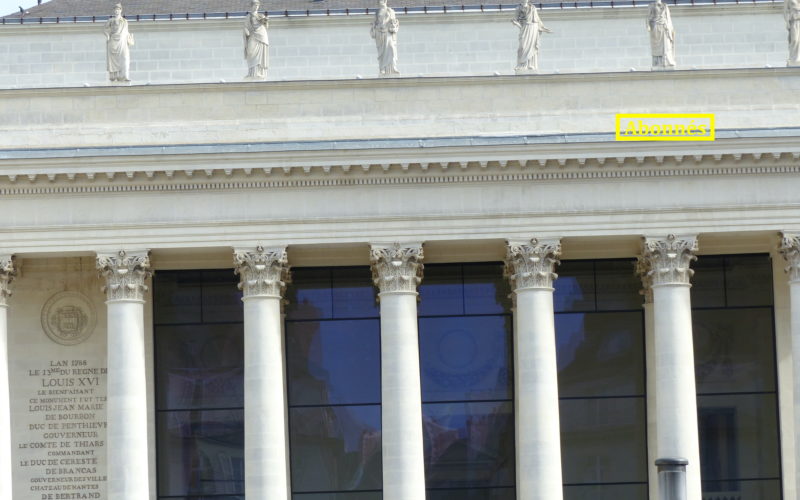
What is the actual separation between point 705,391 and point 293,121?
1441 centimetres

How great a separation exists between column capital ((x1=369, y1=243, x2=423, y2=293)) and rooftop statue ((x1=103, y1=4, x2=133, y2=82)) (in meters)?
8.96

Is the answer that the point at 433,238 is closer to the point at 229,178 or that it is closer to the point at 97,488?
the point at 229,178

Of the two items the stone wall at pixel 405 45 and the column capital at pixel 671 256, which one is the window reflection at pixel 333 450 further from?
the stone wall at pixel 405 45

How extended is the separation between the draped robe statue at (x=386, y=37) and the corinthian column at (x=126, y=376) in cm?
878

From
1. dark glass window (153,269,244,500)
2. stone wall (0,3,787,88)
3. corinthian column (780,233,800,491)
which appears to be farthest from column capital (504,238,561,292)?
stone wall (0,3,787,88)

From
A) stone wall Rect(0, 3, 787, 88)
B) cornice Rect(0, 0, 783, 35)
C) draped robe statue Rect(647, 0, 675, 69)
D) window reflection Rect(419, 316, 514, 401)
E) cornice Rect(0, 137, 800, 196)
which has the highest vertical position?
cornice Rect(0, 0, 783, 35)

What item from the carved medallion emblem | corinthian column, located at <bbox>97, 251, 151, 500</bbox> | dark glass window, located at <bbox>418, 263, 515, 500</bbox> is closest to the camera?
corinthian column, located at <bbox>97, 251, 151, 500</bbox>

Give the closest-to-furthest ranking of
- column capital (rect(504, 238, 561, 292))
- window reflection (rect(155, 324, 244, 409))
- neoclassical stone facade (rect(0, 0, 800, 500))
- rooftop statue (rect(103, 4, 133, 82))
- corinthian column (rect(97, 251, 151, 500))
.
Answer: corinthian column (rect(97, 251, 151, 500))
neoclassical stone facade (rect(0, 0, 800, 500))
column capital (rect(504, 238, 561, 292))
rooftop statue (rect(103, 4, 133, 82))
window reflection (rect(155, 324, 244, 409))

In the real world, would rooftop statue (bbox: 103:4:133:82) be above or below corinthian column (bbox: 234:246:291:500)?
above

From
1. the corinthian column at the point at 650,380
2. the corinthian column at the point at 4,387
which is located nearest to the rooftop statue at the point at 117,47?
the corinthian column at the point at 4,387

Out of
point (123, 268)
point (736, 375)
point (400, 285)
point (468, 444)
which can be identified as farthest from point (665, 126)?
point (123, 268)

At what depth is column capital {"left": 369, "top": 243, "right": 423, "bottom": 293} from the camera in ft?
204

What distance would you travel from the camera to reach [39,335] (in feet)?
213

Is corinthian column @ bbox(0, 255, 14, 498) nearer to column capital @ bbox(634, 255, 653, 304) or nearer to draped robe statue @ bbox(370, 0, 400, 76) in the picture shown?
draped robe statue @ bbox(370, 0, 400, 76)
